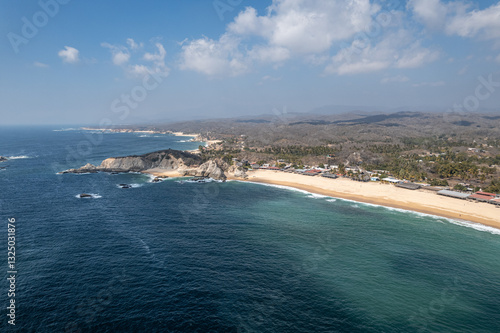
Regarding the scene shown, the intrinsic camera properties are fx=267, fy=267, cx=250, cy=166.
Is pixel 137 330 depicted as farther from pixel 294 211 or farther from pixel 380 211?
pixel 380 211

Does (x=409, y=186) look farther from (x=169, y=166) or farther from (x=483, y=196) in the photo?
(x=169, y=166)

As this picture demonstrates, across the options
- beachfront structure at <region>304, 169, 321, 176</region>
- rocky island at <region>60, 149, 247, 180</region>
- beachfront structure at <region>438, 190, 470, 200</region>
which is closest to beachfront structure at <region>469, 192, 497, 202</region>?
beachfront structure at <region>438, 190, 470, 200</region>

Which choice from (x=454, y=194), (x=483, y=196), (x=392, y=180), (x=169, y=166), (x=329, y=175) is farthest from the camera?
(x=169, y=166)

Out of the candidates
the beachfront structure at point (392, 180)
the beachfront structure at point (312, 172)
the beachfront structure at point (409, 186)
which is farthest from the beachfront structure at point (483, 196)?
the beachfront structure at point (312, 172)

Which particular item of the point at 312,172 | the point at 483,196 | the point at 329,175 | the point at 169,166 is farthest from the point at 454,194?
the point at 169,166

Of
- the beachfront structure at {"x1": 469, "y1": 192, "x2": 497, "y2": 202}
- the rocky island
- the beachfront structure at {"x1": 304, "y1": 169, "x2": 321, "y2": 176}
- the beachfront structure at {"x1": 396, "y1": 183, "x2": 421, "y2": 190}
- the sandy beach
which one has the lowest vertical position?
the sandy beach

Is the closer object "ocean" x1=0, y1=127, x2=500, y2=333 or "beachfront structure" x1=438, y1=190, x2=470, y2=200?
"ocean" x1=0, y1=127, x2=500, y2=333

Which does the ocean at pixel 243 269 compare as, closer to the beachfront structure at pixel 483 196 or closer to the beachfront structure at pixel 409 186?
the beachfront structure at pixel 483 196

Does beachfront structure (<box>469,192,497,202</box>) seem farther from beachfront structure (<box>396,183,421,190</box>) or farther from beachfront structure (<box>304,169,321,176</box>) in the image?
beachfront structure (<box>304,169,321,176</box>)
